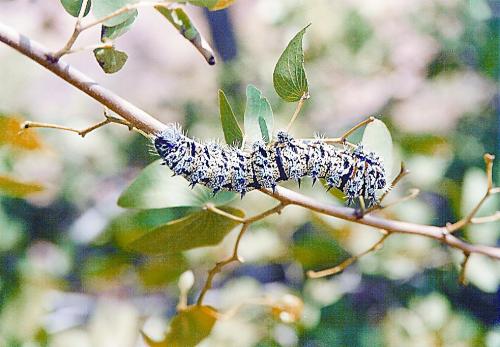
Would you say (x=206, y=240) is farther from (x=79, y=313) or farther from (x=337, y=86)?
(x=337, y=86)

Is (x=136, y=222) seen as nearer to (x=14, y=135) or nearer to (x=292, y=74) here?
(x=14, y=135)

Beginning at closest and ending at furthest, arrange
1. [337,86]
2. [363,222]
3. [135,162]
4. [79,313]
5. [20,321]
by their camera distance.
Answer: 1. [363,222]
2. [20,321]
3. [79,313]
4. [337,86]
5. [135,162]

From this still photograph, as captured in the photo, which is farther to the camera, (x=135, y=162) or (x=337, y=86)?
(x=135, y=162)

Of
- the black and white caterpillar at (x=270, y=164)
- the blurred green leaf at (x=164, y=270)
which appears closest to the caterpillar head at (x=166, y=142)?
the black and white caterpillar at (x=270, y=164)

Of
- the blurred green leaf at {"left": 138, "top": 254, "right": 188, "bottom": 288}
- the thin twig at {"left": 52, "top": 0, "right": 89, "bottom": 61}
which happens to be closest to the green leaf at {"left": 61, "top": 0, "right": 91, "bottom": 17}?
the thin twig at {"left": 52, "top": 0, "right": 89, "bottom": 61}

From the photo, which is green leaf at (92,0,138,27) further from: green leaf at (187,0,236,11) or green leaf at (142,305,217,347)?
green leaf at (142,305,217,347)

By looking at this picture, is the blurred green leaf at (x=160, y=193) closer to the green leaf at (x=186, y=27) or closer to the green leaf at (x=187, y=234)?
the green leaf at (x=187, y=234)

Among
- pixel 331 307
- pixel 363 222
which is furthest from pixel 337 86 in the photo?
pixel 363 222
